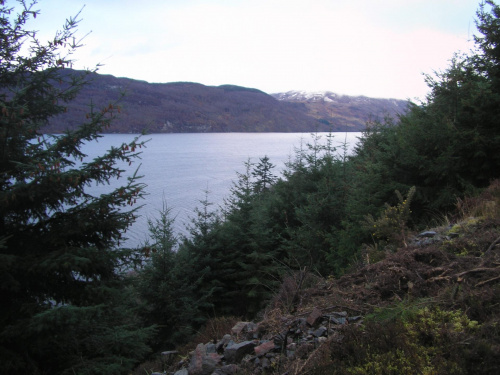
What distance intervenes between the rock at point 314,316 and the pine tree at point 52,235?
3.15 metres

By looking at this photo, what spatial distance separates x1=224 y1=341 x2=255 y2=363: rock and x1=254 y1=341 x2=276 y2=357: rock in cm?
14

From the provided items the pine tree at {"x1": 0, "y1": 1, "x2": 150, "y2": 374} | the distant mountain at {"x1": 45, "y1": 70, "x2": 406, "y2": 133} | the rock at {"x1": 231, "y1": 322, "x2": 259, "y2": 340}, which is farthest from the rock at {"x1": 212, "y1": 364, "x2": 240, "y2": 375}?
the distant mountain at {"x1": 45, "y1": 70, "x2": 406, "y2": 133}

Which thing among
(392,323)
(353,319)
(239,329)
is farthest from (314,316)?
(239,329)

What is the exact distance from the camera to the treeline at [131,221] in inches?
222


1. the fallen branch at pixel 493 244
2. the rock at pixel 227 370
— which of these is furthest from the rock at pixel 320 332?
the fallen branch at pixel 493 244

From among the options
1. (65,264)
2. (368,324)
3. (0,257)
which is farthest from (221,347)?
(0,257)

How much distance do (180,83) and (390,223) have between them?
178497mm

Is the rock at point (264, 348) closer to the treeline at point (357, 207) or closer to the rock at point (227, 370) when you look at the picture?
the rock at point (227, 370)

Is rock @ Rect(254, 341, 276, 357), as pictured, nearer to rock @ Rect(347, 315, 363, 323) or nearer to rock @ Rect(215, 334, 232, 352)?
rock @ Rect(215, 334, 232, 352)

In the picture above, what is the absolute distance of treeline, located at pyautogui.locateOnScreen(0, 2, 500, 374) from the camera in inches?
222

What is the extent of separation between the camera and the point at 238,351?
335 centimetres

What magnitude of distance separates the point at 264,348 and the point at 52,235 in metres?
4.64

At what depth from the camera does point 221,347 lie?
12.4 ft

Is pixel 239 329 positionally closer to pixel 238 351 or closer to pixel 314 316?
pixel 238 351
